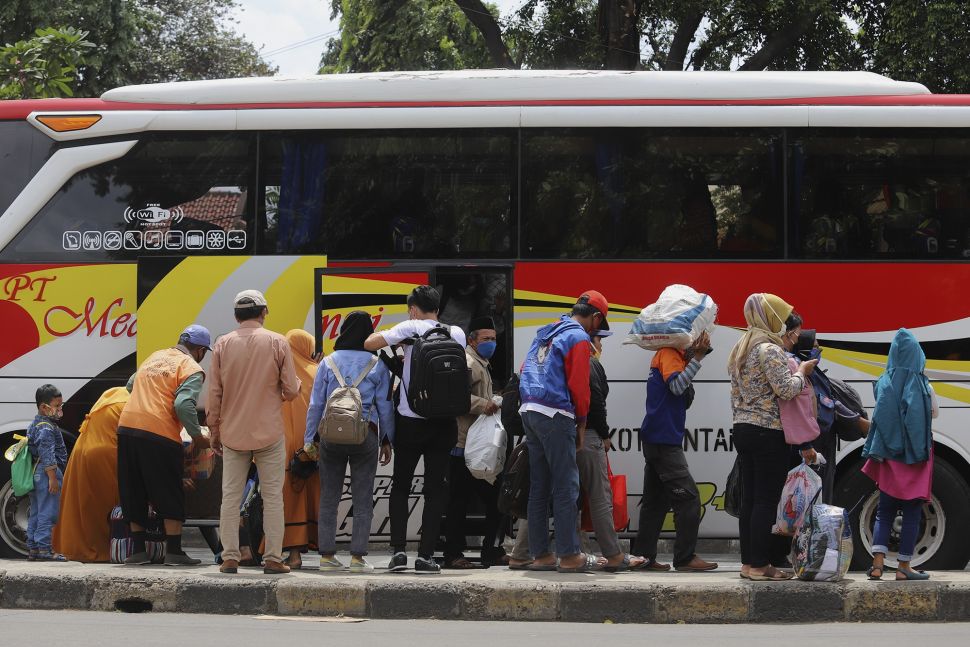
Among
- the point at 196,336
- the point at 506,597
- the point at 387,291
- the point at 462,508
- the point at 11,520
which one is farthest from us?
the point at 11,520

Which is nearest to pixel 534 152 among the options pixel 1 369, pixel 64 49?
pixel 1 369

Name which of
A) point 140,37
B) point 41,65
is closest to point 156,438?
point 41,65

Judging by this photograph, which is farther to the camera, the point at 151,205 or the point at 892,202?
the point at 151,205

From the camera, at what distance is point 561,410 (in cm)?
801

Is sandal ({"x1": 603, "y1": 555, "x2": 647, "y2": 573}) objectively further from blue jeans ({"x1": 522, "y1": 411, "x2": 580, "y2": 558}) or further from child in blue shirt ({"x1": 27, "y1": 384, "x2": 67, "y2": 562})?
child in blue shirt ({"x1": 27, "y1": 384, "x2": 67, "y2": 562})

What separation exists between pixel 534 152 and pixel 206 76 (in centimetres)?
3182

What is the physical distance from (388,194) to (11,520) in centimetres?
403

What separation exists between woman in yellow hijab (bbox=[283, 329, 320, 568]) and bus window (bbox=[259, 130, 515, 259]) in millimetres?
786

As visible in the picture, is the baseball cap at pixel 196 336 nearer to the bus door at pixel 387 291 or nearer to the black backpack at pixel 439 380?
the bus door at pixel 387 291

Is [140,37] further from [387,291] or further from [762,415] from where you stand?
[762,415]

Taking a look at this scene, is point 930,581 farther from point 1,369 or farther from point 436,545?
point 1,369

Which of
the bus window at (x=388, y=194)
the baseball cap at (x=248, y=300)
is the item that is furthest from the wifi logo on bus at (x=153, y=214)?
the baseball cap at (x=248, y=300)

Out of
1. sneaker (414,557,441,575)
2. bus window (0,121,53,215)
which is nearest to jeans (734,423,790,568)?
sneaker (414,557,441,575)

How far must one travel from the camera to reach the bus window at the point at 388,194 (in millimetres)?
9172
